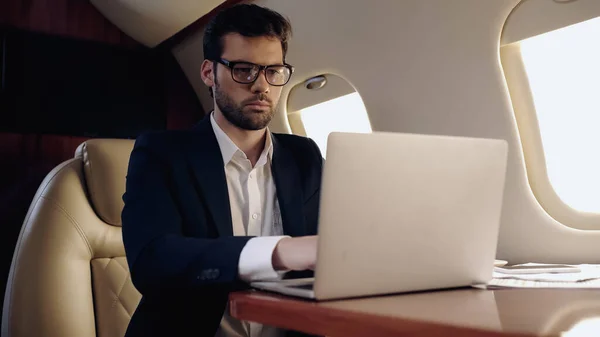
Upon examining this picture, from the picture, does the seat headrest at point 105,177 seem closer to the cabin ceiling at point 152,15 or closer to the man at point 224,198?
the man at point 224,198

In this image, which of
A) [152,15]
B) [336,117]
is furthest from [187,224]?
[152,15]

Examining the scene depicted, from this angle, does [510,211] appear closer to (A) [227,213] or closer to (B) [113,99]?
(A) [227,213]

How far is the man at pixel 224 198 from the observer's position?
97cm

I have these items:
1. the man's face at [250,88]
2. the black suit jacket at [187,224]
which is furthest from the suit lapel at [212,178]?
the man's face at [250,88]

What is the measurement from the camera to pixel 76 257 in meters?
1.79

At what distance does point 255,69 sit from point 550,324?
916mm

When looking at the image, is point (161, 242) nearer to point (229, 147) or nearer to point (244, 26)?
point (229, 147)

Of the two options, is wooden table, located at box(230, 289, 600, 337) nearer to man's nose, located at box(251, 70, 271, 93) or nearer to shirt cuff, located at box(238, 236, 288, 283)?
shirt cuff, located at box(238, 236, 288, 283)

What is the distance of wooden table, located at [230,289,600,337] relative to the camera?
0.64 meters

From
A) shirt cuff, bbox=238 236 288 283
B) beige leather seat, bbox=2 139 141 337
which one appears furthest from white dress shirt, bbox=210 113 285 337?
beige leather seat, bbox=2 139 141 337

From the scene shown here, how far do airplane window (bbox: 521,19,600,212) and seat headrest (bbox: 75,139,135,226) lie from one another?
1298 millimetres

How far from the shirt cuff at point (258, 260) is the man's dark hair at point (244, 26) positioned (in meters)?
0.65

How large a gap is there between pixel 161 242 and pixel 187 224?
7.3 inches

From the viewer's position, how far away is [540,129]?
179cm
